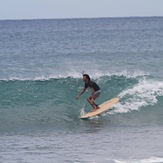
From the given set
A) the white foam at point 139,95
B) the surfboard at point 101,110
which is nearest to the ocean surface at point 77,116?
the white foam at point 139,95

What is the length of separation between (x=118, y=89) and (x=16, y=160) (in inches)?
416

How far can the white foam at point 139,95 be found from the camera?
755 inches

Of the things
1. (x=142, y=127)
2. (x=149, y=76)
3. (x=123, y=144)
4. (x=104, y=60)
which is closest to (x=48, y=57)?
(x=104, y=60)

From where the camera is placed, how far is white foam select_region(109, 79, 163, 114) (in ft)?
62.9

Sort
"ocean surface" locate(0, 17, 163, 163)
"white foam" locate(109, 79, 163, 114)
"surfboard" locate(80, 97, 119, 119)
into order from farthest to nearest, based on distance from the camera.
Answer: "white foam" locate(109, 79, 163, 114), "surfboard" locate(80, 97, 119, 119), "ocean surface" locate(0, 17, 163, 163)

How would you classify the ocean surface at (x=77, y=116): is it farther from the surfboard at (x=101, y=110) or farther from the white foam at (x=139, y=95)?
the surfboard at (x=101, y=110)

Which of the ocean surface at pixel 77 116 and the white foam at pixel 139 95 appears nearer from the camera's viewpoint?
the ocean surface at pixel 77 116

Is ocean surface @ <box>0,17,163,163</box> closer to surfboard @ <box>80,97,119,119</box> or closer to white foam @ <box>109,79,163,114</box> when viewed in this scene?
white foam @ <box>109,79,163,114</box>

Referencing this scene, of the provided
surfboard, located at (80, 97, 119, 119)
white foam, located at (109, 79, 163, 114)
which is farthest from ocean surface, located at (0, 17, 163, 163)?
surfboard, located at (80, 97, 119, 119)

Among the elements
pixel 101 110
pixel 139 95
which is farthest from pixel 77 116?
pixel 139 95

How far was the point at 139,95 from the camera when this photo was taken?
2066 cm

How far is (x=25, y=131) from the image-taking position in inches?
618

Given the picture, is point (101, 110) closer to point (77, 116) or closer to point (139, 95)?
point (77, 116)

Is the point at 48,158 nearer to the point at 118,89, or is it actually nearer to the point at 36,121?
the point at 36,121
